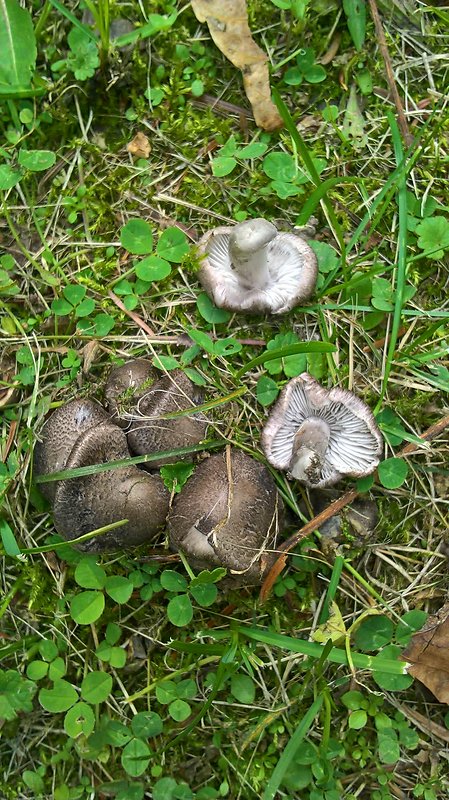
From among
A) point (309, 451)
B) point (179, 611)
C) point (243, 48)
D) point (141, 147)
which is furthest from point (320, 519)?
point (243, 48)

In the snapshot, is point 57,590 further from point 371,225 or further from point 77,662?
point 371,225

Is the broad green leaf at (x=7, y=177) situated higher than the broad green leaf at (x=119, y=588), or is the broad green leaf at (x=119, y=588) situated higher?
the broad green leaf at (x=7, y=177)

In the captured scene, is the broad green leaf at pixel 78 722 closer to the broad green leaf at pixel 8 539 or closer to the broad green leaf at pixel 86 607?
the broad green leaf at pixel 86 607

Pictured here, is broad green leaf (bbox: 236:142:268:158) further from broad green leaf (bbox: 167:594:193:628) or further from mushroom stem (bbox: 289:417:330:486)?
broad green leaf (bbox: 167:594:193:628)

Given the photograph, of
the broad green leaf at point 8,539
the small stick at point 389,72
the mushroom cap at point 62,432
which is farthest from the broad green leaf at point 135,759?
the small stick at point 389,72

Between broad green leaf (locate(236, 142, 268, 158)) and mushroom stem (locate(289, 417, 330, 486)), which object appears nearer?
mushroom stem (locate(289, 417, 330, 486))

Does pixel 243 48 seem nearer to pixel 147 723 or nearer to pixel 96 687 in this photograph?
pixel 96 687

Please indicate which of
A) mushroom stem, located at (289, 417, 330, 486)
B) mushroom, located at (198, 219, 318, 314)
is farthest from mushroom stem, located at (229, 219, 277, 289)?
mushroom stem, located at (289, 417, 330, 486)
